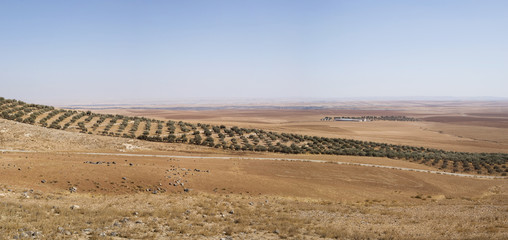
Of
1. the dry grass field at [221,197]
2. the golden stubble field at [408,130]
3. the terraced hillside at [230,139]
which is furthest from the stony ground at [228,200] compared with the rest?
the golden stubble field at [408,130]

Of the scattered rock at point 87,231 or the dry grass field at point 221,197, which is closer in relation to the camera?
the scattered rock at point 87,231

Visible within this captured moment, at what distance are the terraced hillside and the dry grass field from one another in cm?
688

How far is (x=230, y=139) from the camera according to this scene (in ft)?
Answer: 146

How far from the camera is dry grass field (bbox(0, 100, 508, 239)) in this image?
11867 mm

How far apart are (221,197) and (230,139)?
2631cm

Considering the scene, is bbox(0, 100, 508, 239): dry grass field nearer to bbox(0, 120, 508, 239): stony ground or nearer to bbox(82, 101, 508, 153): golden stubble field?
bbox(0, 120, 508, 239): stony ground

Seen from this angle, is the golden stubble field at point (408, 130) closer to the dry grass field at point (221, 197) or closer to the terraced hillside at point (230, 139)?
the terraced hillside at point (230, 139)

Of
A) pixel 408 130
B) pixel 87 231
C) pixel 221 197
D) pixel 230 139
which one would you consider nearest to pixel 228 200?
pixel 221 197

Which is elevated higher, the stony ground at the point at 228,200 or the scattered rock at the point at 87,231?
the scattered rock at the point at 87,231

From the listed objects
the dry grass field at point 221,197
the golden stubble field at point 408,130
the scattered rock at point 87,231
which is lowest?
the golden stubble field at point 408,130

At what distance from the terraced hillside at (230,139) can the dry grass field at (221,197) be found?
22.6 feet

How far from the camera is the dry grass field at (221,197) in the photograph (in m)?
11.9

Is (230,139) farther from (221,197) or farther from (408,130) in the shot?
(408,130)

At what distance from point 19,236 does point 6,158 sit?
15715 mm
